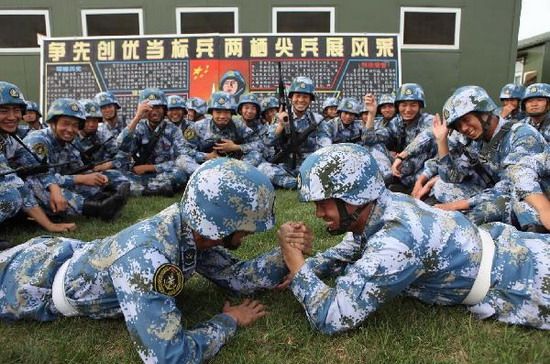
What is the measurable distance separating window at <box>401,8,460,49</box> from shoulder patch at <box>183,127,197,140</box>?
22.0 feet

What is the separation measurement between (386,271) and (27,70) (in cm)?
1293

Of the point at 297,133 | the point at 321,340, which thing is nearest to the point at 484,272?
the point at 321,340

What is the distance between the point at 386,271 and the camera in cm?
229

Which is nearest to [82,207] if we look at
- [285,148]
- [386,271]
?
[285,148]

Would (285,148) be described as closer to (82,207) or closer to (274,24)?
(82,207)

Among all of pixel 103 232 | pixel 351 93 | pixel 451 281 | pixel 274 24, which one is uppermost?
pixel 274 24

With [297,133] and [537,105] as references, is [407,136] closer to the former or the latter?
[297,133]

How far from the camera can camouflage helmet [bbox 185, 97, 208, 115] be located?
10.1 meters

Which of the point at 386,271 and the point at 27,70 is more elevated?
the point at 27,70

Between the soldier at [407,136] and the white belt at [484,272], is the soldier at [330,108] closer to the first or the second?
the soldier at [407,136]

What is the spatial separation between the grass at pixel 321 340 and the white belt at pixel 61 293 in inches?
6.8

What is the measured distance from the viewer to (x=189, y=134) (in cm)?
862

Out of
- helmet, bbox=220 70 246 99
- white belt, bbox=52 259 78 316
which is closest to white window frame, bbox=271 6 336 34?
helmet, bbox=220 70 246 99

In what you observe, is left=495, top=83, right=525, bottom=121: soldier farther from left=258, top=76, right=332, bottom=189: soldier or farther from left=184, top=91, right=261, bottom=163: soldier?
left=184, top=91, right=261, bottom=163: soldier
